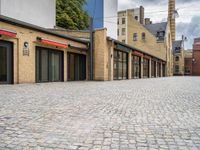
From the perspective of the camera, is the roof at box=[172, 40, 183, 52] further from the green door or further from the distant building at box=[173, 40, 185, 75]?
the green door

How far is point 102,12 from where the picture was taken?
115 feet

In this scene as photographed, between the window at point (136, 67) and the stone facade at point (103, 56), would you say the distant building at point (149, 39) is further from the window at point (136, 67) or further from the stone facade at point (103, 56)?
the stone facade at point (103, 56)

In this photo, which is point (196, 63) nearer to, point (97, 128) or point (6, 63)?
point (6, 63)

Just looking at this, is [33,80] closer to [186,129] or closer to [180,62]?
[186,129]

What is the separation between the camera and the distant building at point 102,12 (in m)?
34.9

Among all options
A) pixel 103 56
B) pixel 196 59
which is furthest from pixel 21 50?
pixel 196 59

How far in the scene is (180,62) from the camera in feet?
209

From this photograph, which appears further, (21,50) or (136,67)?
(136,67)

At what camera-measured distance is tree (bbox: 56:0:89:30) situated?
1179 inches

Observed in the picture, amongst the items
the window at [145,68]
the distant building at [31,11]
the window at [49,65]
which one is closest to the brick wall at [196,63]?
the window at [145,68]

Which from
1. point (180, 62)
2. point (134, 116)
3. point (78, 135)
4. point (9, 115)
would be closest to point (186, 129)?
point (134, 116)

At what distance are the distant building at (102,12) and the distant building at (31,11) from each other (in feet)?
33.0

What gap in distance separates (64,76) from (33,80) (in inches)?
142

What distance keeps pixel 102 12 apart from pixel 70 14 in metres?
6.21
